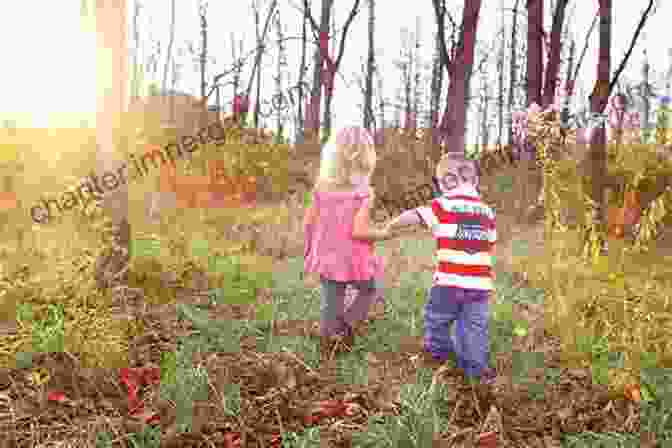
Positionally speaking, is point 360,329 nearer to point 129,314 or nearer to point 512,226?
point 129,314

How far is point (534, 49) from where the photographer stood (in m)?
9.73

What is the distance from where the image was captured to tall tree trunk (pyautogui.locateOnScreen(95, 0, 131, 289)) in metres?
4.37

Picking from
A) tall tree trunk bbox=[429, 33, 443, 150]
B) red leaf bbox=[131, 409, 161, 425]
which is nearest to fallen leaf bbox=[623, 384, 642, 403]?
red leaf bbox=[131, 409, 161, 425]

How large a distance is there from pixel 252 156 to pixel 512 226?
188 inches

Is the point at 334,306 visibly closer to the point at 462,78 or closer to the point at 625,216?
the point at 462,78

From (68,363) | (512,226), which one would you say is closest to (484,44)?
(512,226)

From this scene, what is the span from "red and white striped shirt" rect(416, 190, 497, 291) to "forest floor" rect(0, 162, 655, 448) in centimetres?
57

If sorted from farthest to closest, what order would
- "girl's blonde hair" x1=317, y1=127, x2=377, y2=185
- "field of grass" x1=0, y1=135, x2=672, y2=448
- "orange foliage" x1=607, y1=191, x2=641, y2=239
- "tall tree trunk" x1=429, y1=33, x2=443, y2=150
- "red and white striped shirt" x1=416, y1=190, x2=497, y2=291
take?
1. "tall tree trunk" x1=429, y1=33, x2=443, y2=150
2. "orange foliage" x1=607, y1=191, x2=641, y2=239
3. "girl's blonde hair" x1=317, y1=127, x2=377, y2=185
4. "red and white striped shirt" x1=416, y1=190, x2=497, y2=291
5. "field of grass" x1=0, y1=135, x2=672, y2=448

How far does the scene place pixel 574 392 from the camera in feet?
10.5

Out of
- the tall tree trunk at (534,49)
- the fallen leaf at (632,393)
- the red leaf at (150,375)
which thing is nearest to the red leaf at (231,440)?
the red leaf at (150,375)

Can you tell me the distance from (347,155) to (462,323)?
4.15 ft

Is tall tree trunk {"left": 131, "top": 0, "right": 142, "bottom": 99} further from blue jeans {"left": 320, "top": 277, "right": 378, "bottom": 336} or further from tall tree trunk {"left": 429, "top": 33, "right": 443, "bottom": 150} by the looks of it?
blue jeans {"left": 320, "top": 277, "right": 378, "bottom": 336}

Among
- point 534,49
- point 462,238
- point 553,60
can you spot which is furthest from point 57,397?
point 553,60

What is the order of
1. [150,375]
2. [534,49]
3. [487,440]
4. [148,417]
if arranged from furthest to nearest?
[534,49], [150,375], [148,417], [487,440]
